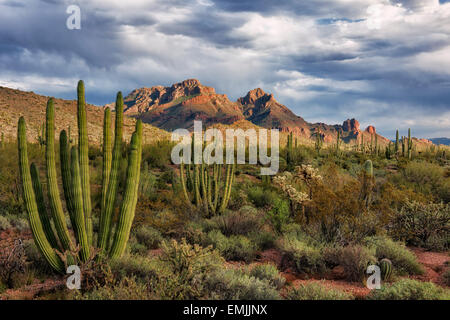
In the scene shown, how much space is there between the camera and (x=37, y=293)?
535cm

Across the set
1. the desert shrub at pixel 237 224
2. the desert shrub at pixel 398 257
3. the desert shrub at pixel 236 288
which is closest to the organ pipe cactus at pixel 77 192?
the desert shrub at pixel 236 288

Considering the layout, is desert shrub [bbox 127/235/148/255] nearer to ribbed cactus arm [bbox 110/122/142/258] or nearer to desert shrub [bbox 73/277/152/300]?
ribbed cactus arm [bbox 110/122/142/258]

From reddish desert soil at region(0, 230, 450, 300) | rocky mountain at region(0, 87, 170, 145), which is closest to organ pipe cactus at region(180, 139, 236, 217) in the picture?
reddish desert soil at region(0, 230, 450, 300)

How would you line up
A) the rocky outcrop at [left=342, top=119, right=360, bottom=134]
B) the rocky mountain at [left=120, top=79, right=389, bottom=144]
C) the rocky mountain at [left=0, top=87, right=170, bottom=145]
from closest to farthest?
1. the rocky mountain at [left=0, top=87, right=170, bottom=145]
2. the rocky mountain at [left=120, top=79, right=389, bottom=144]
3. the rocky outcrop at [left=342, top=119, right=360, bottom=134]

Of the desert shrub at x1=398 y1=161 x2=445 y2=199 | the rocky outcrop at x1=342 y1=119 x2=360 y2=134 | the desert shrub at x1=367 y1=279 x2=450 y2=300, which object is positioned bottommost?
the desert shrub at x1=367 y1=279 x2=450 y2=300

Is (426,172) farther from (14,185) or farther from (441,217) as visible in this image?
(14,185)

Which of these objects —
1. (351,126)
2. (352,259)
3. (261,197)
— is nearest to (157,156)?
(261,197)

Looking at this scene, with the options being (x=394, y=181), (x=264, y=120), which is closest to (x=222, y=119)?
(x=264, y=120)

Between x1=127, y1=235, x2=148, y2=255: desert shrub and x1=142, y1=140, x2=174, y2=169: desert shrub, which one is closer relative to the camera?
x1=127, y1=235, x2=148, y2=255: desert shrub

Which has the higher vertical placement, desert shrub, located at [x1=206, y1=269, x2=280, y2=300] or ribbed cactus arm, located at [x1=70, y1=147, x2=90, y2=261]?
ribbed cactus arm, located at [x1=70, y1=147, x2=90, y2=261]

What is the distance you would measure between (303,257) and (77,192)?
5096mm

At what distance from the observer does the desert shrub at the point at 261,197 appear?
46.2ft

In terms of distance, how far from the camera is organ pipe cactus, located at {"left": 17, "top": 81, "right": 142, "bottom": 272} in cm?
579
